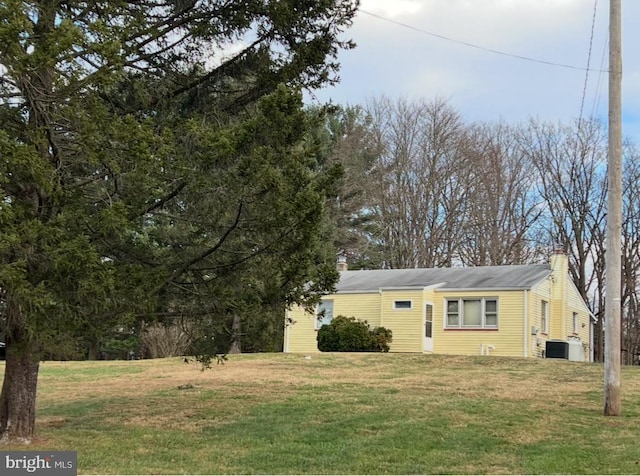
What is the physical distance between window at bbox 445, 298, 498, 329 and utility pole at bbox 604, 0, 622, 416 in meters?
13.5

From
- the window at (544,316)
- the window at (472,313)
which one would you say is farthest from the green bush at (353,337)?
the window at (544,316)

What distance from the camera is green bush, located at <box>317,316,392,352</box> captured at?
23.3 meters

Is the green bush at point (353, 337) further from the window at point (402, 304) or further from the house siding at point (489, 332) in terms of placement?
the house siding at point (489, 332)

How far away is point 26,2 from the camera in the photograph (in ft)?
22.1

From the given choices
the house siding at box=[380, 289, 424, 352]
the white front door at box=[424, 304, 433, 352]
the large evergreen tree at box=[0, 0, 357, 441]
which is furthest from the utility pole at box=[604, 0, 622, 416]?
the white front door at box=[424, 304, 433, 352]

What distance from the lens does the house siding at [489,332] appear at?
22.6 meters

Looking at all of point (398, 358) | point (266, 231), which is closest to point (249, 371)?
point (398, 358)

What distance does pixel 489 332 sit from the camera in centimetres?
2302

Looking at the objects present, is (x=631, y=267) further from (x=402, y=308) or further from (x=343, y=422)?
(x=343, y=422)

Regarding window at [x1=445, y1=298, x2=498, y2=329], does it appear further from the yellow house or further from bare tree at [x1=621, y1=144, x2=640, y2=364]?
bare tree at [x1=621, y1=144, x2=640, y2=364]

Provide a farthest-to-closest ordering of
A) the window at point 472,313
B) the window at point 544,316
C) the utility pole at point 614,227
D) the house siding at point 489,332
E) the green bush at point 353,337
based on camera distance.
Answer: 1. the window at point 544,316
2. the green bush at point 353,337
3. the window at point 472,313
4. the house siding at point 489,332
5. the utility pole at point 614,227

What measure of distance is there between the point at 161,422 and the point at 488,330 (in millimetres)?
15468

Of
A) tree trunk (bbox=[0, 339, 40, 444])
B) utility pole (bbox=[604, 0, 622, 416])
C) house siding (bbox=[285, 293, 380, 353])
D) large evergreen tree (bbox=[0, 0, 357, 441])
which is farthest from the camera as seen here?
house siding (bbox=[285, 293, 380, 353])

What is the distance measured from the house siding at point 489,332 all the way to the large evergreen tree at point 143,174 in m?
15.0
